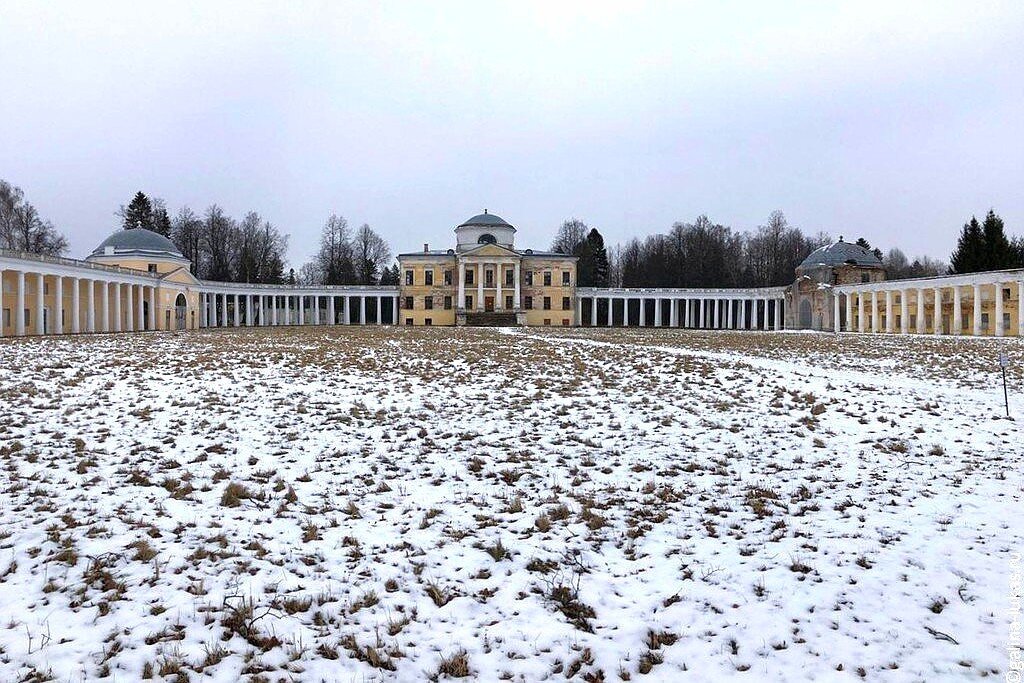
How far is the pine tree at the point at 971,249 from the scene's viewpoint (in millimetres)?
75062

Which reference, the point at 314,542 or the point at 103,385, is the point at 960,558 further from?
the point at 103,385

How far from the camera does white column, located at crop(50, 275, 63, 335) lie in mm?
48219

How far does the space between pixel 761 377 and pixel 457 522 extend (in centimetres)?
1332

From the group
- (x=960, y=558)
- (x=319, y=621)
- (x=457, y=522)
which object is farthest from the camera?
(x=457, y=522)

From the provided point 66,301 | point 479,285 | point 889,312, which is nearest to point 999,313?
point 889,312

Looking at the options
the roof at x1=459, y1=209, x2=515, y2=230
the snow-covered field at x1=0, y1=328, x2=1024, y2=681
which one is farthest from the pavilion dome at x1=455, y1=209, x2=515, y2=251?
the snow-covered field at x1=0, y1=328, x2=1024, y2=681

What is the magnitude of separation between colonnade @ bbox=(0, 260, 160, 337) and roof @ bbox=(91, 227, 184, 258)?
9.46 m

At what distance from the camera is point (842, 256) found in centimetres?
7656

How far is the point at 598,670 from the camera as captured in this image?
14.2 ft

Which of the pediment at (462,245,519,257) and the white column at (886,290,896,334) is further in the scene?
the pediment at (462,245,519,257)

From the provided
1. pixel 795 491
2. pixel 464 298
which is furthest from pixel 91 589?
pixel 464 298

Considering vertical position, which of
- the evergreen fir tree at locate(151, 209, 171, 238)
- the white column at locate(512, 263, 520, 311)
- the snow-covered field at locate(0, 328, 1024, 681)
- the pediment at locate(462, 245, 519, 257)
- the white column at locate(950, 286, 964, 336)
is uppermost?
the evergreen fir tree at locate(151, 209, 171, 238)

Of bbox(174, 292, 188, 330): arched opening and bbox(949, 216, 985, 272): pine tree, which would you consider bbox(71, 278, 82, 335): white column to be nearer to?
bbox(174, 292, 188, 330): arched opening

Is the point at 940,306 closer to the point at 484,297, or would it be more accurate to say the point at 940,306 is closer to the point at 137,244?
the point at 484,297
